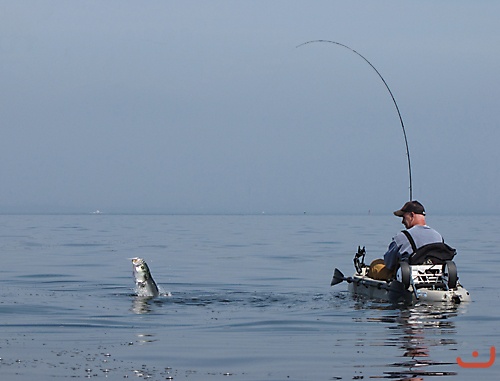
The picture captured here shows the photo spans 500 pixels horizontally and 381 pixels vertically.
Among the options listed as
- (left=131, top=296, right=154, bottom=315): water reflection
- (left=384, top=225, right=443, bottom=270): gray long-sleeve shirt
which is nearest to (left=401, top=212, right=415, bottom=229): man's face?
(left=384, top=225, right=443, bottom=270): gray long-sleeve shirt

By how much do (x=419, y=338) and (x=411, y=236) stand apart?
4471mm

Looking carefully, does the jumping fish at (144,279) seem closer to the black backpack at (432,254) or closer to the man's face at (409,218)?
the man's face at (409,218)

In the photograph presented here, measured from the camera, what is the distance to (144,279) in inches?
757

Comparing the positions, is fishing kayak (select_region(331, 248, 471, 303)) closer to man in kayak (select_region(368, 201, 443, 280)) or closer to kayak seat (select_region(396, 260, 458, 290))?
kayak seat (select_region(396, 260, 458, 290))

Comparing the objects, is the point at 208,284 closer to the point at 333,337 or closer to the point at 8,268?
the point at 8,268

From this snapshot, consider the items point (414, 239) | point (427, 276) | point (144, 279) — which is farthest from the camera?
point (144, 279)

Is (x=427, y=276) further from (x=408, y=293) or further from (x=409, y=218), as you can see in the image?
(x=409, y=218)

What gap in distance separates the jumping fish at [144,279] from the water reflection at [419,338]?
13.6 feet

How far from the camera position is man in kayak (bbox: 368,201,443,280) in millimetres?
17234

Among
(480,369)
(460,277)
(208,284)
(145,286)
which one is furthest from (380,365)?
(460,277)

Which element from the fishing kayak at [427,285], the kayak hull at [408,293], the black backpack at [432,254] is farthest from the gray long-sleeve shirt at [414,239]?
the kayak hull at [408,293]

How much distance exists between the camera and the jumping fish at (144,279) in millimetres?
18922

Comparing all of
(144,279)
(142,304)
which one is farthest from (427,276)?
(144,279)

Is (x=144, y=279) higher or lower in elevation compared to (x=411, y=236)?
lower
